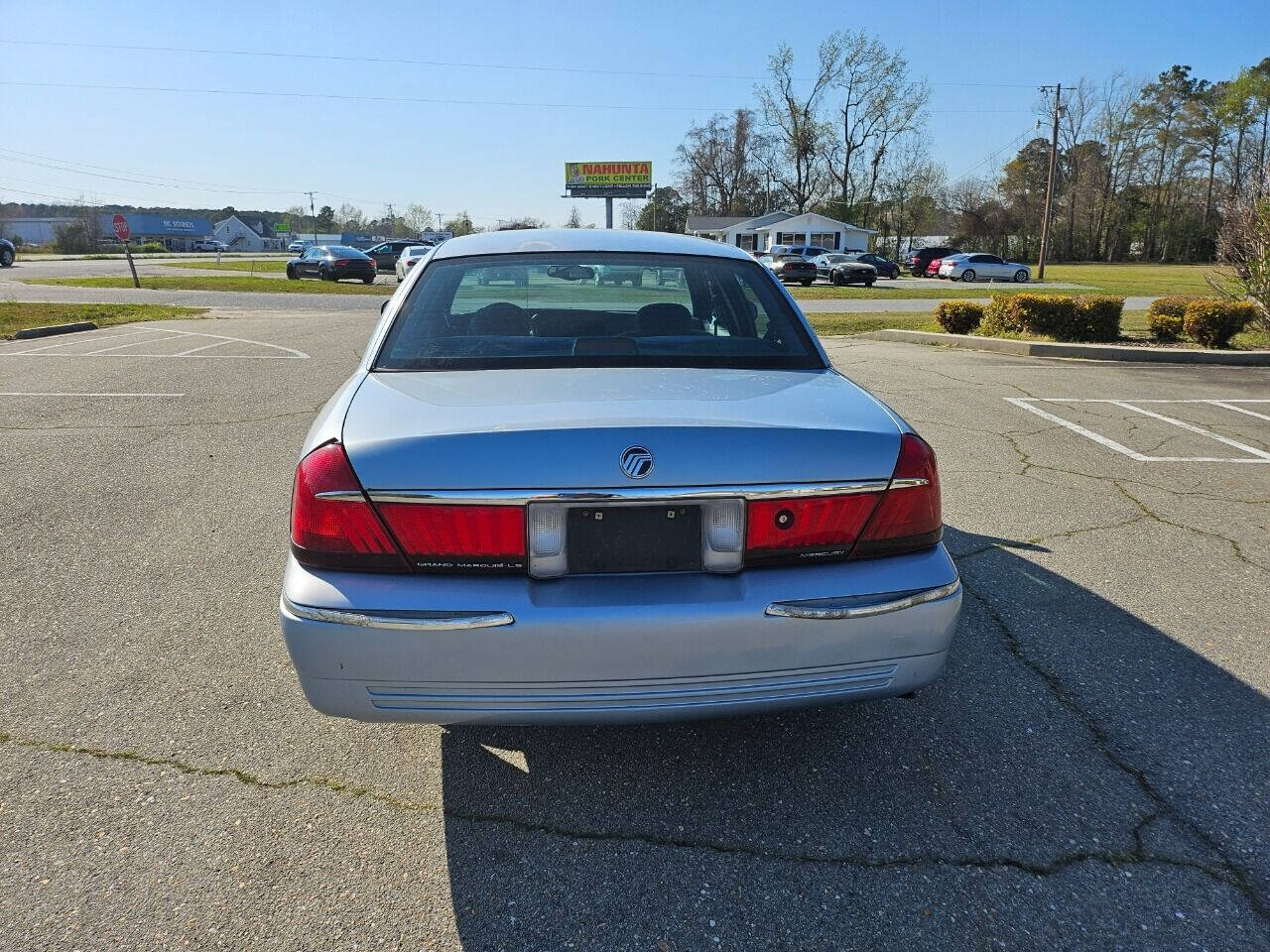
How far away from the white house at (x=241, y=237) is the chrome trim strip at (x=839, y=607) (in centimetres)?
13880

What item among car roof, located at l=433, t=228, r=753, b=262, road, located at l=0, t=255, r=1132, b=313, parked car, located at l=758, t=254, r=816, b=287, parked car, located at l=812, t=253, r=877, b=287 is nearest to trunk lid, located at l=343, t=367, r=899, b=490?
car roof, located at l=433, t=228, r=753, b=262

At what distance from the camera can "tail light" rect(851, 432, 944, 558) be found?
91.2 inches

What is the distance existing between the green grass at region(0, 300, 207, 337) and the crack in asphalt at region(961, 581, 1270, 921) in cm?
1586

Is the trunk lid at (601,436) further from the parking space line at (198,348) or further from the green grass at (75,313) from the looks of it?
the green grass at (75,313)

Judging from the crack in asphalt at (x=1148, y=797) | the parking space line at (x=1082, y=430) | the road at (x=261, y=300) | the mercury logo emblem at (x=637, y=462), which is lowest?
the crack in asphalt at (x=1148, y=797)

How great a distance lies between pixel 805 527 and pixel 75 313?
767 inches

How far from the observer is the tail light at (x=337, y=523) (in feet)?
7.09

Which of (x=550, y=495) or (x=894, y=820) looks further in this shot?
(x=894, y=820)

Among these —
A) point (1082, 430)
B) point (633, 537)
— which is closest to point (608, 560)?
point (633, 537)

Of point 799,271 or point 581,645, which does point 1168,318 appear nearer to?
point 581,645

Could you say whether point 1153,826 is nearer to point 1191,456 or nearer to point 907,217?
point 1191,456

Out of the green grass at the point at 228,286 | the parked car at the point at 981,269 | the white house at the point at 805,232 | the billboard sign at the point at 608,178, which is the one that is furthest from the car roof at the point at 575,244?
the billboard sign at the point at 608,178

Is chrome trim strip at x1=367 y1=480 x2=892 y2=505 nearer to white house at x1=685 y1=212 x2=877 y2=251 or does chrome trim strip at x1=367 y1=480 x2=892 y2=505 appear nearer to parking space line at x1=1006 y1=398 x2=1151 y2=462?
parking space line at x1=1006 y1=398 x2=1151 y2=462

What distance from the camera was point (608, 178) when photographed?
72375mm
